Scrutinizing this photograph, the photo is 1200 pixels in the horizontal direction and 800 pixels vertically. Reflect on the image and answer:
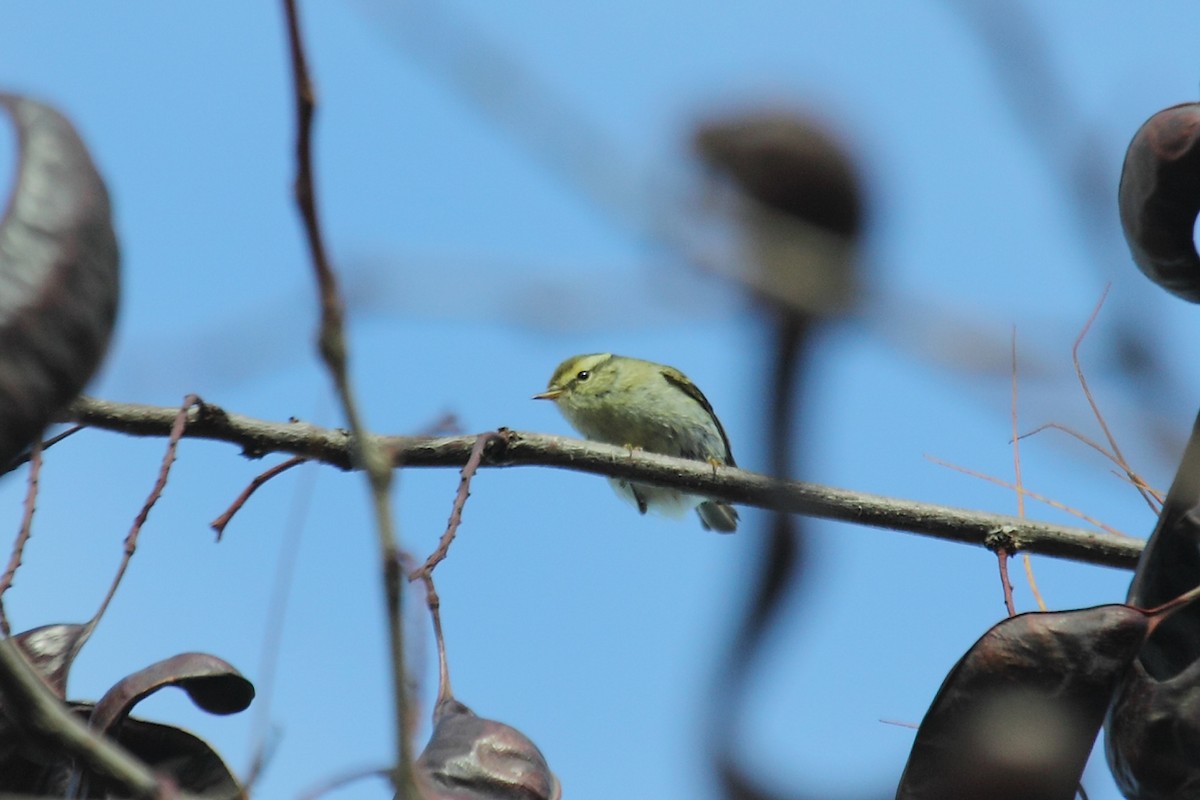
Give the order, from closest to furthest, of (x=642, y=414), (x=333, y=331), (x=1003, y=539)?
(x=333, y=331) < (x=1003, y=539) < (x=642, y=414)

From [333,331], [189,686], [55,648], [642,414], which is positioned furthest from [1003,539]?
[642,414]

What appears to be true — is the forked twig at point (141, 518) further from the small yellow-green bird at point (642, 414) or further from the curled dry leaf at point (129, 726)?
the small yellow-green bird at point (642, 414)

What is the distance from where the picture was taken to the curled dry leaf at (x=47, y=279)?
1662 mm

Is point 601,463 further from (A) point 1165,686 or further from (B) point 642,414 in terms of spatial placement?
Result: (B) point 642,414

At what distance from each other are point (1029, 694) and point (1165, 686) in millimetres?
243

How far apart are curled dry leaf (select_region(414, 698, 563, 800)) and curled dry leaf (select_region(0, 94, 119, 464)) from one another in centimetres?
91

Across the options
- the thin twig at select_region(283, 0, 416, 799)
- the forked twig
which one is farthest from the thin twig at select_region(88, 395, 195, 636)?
the thin twig at select_region(283, 0, 416, 799)

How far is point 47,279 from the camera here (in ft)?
5.52

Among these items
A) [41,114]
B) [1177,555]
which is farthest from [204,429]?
[1177,555]

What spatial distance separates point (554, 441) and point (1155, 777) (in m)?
2.08

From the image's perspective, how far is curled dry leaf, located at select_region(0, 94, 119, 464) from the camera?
1.66m

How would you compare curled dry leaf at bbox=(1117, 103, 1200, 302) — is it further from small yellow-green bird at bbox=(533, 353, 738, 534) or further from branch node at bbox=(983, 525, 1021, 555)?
small yellow-green bird at bbox=(533, 353, 738, 534)

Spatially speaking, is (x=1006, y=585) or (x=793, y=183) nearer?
(x=793, y=183)

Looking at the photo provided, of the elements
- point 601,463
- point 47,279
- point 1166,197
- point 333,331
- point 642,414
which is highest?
point 642,414
